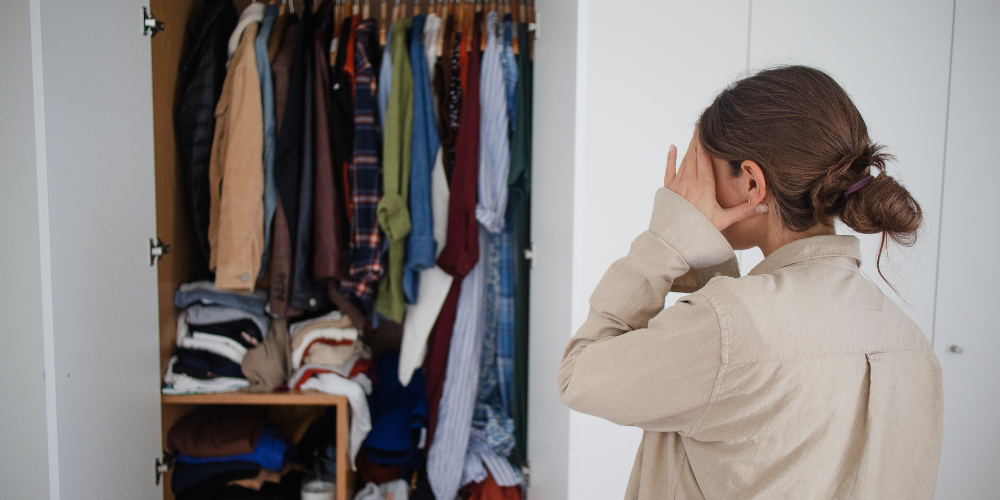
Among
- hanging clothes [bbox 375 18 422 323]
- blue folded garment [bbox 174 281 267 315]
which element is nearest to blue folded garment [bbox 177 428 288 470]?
blue folded garment [bbox 174 281 267 315]

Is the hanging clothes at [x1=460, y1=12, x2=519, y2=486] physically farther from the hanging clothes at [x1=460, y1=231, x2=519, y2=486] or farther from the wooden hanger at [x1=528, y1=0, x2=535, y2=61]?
the wooden hanger at [x1=528, y1=0, x2=535, y2=61]

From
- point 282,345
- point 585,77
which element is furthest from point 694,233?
point 282,345

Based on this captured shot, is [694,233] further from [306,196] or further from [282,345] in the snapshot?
[282,345]

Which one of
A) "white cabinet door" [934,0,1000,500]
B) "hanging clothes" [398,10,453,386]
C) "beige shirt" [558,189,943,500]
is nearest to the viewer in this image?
"beige shirt" [558,189,943,500]

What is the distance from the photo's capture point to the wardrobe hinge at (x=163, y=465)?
64.9 inches

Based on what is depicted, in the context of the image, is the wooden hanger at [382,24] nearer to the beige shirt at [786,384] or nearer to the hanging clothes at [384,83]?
the hanging clothes at [384,83]

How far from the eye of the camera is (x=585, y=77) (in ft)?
4.49

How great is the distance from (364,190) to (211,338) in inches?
26.2

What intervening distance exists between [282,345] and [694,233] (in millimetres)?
1543

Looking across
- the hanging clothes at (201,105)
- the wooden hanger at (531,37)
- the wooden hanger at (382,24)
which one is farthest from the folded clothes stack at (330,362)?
the wooden hanger at (531,37)

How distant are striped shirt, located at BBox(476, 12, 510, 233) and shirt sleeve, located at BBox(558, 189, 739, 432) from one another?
1069 mm

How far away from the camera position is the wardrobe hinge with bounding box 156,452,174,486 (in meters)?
1.65

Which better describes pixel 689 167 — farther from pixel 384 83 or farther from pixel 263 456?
pixel 263 456

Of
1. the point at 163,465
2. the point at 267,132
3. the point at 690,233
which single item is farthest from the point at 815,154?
the point at 163,465
